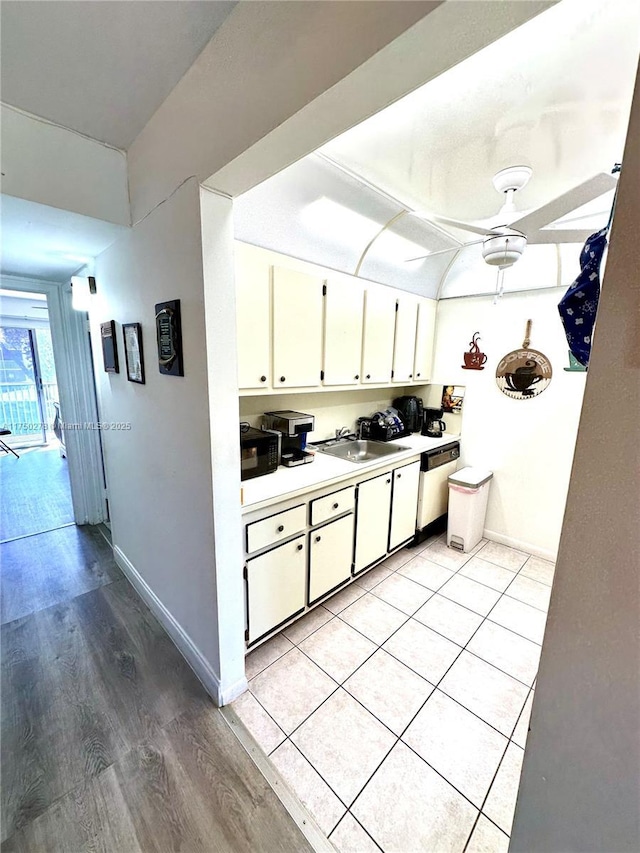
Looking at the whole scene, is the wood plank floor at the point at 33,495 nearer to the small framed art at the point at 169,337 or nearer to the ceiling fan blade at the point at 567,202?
the small framed art at the point at 169,337

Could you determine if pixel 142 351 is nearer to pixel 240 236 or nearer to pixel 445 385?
pixel 240 236

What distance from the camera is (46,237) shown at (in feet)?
5.77

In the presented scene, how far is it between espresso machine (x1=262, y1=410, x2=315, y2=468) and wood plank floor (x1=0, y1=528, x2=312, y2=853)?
1.25m

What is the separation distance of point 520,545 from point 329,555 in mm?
1931

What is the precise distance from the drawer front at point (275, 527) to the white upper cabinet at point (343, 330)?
3.07 ft

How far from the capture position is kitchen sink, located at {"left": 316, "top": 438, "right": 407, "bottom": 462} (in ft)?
9.00

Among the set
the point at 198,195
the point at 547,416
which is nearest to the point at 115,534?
the point at 198,195

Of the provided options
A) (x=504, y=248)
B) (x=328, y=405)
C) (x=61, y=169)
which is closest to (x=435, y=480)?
(x=328, y=405)

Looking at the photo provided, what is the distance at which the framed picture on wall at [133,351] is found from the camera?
5.64ft

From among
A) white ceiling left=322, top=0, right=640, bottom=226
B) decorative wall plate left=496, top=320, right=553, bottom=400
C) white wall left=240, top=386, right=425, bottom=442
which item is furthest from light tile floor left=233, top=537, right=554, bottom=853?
white ceiling left=322, top=0, right=640, bottom=226

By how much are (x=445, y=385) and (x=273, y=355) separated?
1.93 m

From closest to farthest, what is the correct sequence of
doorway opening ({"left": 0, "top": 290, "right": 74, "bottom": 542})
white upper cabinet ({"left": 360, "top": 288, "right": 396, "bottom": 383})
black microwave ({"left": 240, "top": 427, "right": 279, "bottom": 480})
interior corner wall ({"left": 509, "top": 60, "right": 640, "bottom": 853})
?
interior corner wall ({"left": 509, "top": 60, "right": 640, "bottom": 853}), black microwave ({"left": 240, "top": 427, "right": 279, "bottom": 480}), white upper cabinet ({"left": 360, "top": 288, "right": 396, "bottom": 383}), doorway opening ({"left": 0, "top": 290, "right": 74, "bottom": 542})

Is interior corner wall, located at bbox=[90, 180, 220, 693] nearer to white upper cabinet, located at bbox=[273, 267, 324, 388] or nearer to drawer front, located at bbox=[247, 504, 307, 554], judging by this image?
drawer front, located at bbox=[247, 504, 307, 554]

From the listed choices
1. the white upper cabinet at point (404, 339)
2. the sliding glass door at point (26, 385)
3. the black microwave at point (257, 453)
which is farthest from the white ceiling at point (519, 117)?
the sliding glass door at point (26, 385)
